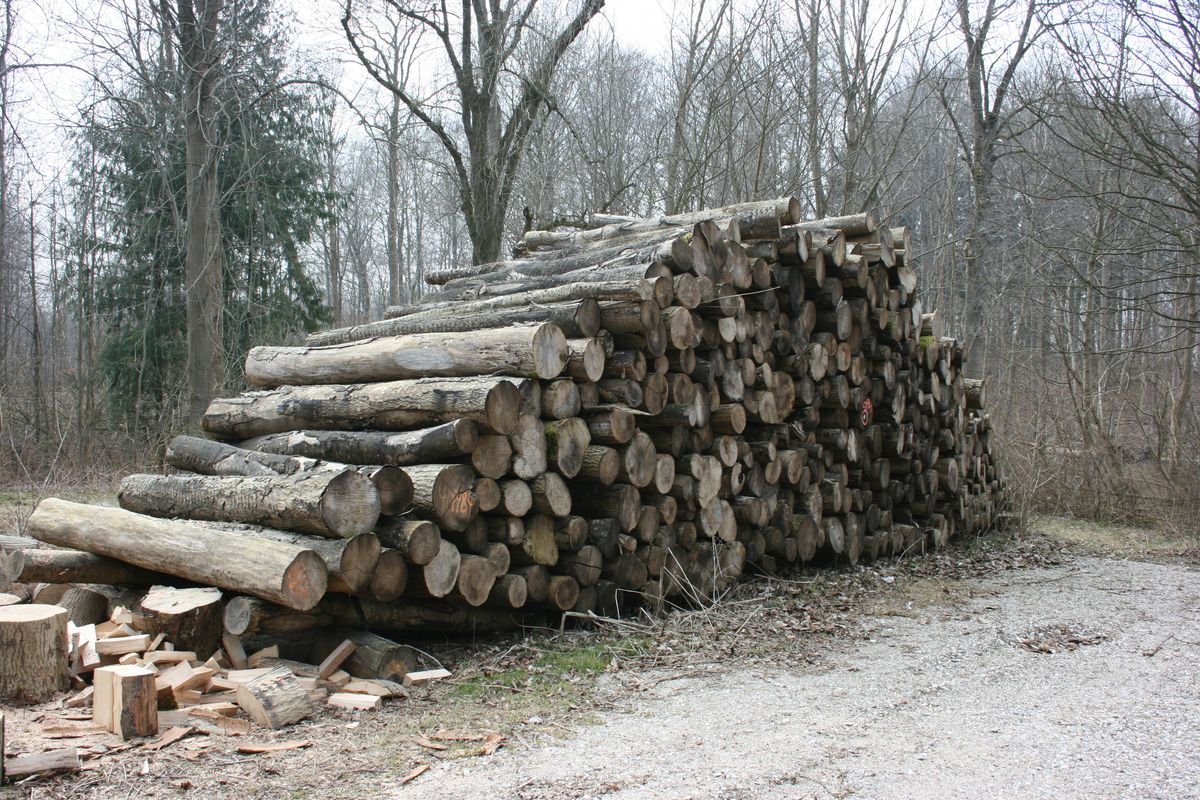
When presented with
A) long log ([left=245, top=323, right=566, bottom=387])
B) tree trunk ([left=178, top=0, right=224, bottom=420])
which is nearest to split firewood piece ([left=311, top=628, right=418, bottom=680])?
long log ([left=245, top=323, right=566, bottom=387])

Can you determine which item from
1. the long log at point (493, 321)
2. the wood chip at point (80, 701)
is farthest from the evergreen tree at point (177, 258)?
the wood chip at point (80, 701)

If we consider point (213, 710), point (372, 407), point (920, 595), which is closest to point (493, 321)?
point (372, 407)

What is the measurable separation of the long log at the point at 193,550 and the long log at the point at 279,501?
0.61 ft

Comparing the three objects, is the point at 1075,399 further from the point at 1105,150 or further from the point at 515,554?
the point at 515,554

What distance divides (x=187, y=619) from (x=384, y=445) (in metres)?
1.41

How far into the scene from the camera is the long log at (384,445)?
5.22 metres

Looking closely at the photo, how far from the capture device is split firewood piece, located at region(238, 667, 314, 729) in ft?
13.3

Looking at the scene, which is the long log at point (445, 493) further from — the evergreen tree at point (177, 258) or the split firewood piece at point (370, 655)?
the evergreen tree at point (177, 258)

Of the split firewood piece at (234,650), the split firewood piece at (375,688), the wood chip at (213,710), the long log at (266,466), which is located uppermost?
the long log at (266,466)

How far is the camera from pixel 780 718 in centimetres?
425

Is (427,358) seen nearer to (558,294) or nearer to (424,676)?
(558,294)

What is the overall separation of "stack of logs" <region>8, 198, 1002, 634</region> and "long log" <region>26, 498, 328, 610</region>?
15 millimetres

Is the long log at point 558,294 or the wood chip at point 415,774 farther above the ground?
the long log at point 558,294

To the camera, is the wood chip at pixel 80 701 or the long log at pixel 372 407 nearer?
the wood chip at pixel 80 701
